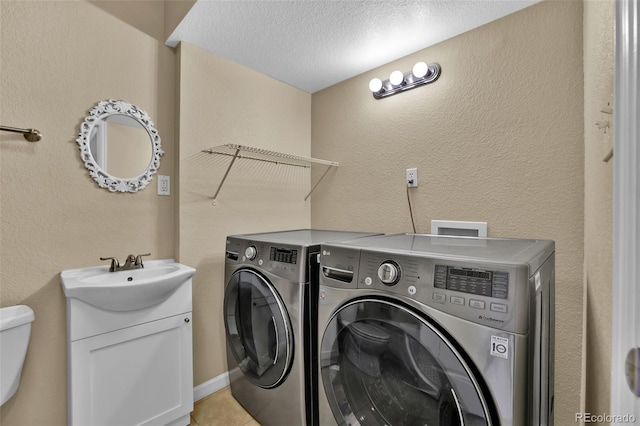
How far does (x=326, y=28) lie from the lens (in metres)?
1.70

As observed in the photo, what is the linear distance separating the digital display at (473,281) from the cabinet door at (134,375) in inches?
56.2

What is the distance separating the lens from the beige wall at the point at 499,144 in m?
1.36

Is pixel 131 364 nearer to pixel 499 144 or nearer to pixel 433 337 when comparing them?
pixel 433 337

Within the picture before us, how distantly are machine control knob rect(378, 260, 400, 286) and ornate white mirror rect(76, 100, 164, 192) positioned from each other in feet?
5.00

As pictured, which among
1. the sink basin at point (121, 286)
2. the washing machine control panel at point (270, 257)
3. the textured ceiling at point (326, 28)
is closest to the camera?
the sink basin at point (121, 286)

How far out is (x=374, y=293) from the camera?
101 centimetres

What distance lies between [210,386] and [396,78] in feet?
7.98

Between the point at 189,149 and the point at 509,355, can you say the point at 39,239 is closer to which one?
the point at 189,149

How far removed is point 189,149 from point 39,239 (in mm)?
891

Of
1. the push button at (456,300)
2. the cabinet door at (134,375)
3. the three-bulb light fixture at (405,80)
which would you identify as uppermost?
the three-bulb light fixture at (405,80)

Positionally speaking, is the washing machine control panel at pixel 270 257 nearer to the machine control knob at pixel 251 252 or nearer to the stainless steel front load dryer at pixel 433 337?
the machine control knob at pixel 251 252

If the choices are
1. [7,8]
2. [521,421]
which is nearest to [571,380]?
[521,421]
